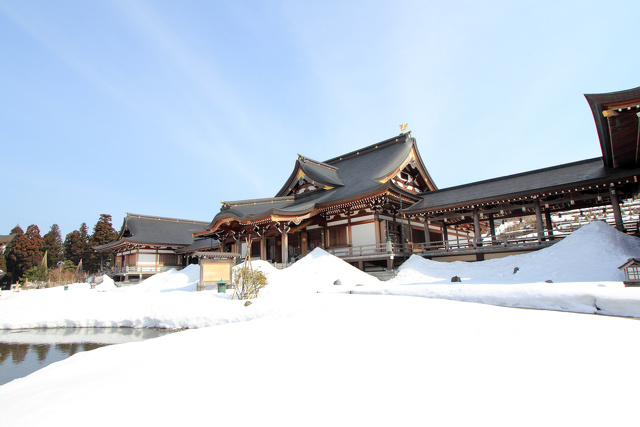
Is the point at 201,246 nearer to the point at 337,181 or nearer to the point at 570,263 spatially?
the point at 337,181

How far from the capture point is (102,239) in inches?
1679

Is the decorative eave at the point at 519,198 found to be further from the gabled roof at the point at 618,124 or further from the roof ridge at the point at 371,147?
the roof ridge at the point at 371,147

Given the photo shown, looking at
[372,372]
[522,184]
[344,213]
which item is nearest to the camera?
[372,372]

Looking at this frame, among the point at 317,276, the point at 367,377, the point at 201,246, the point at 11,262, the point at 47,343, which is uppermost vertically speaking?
the point at 201,246

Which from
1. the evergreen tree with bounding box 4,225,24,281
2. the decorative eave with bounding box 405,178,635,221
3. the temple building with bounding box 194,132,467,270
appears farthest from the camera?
the evergreen tree with bounding box 4,225,24,281

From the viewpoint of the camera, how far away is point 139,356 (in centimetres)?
525

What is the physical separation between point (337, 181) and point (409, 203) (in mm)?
6510

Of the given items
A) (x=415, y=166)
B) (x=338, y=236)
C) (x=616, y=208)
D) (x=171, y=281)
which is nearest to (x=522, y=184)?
(x=616, y=208)

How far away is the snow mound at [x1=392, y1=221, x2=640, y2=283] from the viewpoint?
11.0 meters

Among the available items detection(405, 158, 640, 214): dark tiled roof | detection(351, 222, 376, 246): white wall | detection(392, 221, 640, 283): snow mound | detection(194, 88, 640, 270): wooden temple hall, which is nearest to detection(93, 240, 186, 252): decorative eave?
detection(194, 88, 640, 270): wooden temple hall

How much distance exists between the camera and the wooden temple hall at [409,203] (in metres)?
13.4

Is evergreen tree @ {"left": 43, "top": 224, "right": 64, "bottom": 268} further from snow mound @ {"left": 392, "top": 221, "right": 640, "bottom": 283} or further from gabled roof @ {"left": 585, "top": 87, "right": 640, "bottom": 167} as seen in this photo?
gabled roof @ {"left": 585, "top": 87, "right": 640, "bottom": 167}

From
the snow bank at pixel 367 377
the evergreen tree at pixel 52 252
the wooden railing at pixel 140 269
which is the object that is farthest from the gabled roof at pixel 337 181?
the evergreen tree at pixel 52 252

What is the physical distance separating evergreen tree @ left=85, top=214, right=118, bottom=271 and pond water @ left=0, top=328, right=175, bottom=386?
35.3m
